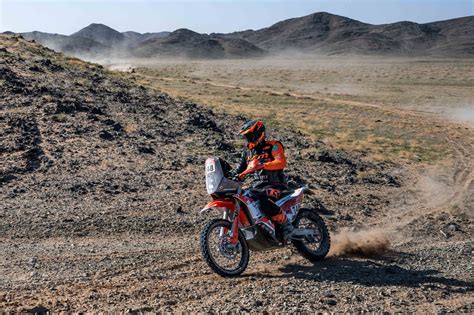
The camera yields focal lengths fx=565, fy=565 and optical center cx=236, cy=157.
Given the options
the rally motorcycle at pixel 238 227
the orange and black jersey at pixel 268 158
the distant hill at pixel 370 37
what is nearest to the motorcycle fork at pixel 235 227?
the rally motorcycle at pixel 238 227

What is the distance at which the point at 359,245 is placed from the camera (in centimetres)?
929

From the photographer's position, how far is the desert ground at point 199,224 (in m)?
7.04

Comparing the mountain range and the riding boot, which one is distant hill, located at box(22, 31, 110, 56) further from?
the riding boot

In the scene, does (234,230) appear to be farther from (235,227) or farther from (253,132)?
(253,132)

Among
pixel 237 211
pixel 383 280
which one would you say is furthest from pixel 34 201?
pixel 383 280

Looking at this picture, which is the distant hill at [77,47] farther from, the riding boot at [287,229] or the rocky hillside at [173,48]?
the riding boot at [287,229]

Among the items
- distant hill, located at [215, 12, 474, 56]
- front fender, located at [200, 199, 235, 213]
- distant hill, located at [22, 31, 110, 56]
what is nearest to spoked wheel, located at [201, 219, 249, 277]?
front fender, located at [200, 199, 235, 213]

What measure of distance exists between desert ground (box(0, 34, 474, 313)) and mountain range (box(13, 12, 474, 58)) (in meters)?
116

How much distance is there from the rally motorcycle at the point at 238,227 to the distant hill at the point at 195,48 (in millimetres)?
137656

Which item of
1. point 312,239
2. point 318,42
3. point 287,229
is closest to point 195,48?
point 318,42

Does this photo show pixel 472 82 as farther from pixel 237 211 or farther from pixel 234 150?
pixel 237 211

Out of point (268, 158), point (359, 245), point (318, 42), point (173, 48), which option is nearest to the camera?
point (268, 158)

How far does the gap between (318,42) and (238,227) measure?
169 meters

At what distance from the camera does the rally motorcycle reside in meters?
7.51
